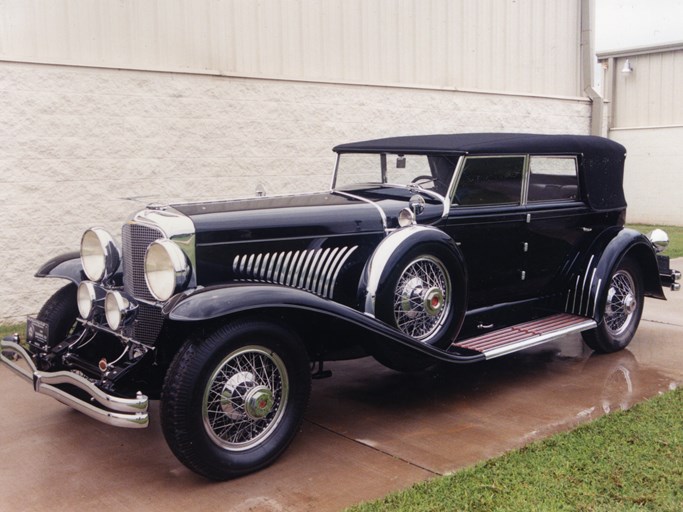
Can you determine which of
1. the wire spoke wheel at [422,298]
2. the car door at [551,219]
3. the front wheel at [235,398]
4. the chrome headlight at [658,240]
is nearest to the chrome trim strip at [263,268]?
the front wheel at [235,398]

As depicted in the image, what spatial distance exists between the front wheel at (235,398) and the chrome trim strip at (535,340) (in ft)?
4.65

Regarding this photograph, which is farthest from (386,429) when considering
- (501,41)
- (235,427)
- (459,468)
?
(501,41)

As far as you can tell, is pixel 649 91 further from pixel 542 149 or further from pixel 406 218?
pixel 406 218

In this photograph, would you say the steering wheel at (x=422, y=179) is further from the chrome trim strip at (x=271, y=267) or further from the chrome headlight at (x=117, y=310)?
the chrome headlight at (x=117, y=310)

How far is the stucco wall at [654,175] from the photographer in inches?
622

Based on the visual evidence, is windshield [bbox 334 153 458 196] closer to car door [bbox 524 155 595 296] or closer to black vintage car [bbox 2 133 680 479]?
black vintage car [bbox 2 133 680 479]

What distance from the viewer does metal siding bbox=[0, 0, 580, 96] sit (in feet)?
23.4

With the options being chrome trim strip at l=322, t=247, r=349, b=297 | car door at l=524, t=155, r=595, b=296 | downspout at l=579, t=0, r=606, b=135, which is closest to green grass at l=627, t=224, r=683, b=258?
downspout at l=579, t=0, r=606, b=135

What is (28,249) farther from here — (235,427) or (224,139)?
(235,427)

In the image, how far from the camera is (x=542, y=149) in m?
5.55

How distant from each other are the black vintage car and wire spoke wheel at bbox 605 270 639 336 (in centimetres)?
2

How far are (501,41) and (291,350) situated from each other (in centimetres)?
831

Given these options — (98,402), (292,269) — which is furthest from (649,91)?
(98,402)

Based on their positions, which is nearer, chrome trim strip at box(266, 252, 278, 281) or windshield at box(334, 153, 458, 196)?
chrome trim strip at box(266, 252, 278, 281)
